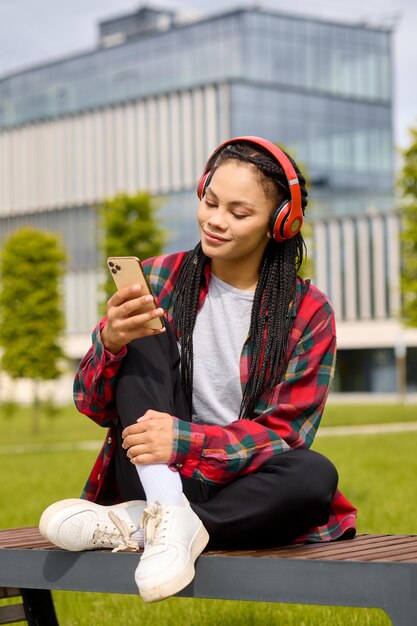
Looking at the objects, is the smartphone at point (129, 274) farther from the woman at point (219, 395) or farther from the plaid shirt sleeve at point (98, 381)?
the plaid shirt sleeve at point (98, 381)

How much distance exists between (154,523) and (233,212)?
93 cm

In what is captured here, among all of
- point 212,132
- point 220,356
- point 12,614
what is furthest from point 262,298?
point 212,132

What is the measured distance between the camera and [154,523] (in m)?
2.70

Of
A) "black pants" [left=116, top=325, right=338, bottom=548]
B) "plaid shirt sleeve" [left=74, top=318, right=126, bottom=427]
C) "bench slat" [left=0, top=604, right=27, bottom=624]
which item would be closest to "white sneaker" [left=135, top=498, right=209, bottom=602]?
"black pants" [left=116, top=325, right=338, bottom=548]

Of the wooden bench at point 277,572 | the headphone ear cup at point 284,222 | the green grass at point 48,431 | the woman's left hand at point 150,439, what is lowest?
the green grass at point 48,431

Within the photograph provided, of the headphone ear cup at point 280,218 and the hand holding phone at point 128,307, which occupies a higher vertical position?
the headphone ear cup at point 280,218

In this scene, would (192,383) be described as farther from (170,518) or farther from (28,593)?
(28,593)

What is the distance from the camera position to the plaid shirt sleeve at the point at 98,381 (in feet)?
9.59

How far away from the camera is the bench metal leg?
371cm

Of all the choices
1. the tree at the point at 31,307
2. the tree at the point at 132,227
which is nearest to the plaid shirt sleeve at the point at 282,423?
the tree at the point at 31,307

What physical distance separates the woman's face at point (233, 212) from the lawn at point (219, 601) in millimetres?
1786

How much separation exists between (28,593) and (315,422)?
126 centimetres

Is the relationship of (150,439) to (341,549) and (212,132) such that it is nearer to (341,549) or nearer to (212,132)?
(341,549)

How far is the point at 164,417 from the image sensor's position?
283cm
